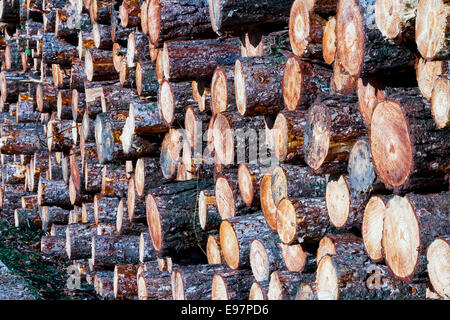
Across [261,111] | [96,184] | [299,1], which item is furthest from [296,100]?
[96,184]

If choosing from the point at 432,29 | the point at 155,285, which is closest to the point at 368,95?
the point at 432,29

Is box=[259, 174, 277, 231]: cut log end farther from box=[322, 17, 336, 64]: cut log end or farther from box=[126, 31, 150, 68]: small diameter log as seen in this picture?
box=[126, 31, 150, 68]: small diameter log

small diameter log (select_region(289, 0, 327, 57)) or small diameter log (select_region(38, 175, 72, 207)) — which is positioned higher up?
small diameter log (select_region(289, 0, 327, 57))

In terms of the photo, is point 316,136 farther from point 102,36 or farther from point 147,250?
point 102,36

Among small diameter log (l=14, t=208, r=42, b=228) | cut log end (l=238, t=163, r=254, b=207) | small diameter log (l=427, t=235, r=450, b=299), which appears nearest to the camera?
small diameter log (l=427, t=235, r=450, b=299)

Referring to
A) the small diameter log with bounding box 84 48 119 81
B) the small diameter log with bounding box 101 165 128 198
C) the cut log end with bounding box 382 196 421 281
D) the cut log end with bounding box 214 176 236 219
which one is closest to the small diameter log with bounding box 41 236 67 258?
the small diameter log with bounding box 101 165 128 198

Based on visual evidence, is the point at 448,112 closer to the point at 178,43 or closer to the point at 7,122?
the point at 178,43
